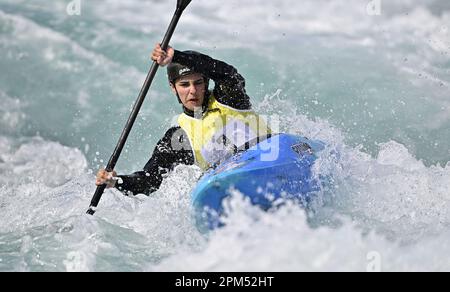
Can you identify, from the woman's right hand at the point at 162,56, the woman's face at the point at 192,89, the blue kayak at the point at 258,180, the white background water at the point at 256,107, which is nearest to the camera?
the white background water at the point at 256,107

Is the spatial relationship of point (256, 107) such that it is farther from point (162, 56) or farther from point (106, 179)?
point (106, 179)

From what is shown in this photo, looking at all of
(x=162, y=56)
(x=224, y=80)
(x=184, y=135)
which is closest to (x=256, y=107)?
(x=224, y=80)

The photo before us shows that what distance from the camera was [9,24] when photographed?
396 inches

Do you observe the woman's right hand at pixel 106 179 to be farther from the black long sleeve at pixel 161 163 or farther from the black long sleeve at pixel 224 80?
the black long sleeve at pixel 224 80

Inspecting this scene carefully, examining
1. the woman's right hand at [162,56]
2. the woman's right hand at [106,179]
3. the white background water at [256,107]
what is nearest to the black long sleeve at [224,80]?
the woman's right hand at [162,56]

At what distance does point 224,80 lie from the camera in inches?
165

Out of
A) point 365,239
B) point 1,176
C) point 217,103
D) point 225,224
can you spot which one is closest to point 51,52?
point 1,176

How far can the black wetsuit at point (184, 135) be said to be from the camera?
4039 mm

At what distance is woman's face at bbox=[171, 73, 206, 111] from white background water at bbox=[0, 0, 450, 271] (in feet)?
1.57

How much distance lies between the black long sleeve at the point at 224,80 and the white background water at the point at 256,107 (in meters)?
0.56

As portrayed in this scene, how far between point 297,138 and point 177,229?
1060 mm

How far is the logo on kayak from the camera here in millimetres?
3963

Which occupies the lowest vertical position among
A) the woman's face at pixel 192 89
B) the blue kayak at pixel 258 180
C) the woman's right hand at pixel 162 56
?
the blue kayak at pixel 258 180

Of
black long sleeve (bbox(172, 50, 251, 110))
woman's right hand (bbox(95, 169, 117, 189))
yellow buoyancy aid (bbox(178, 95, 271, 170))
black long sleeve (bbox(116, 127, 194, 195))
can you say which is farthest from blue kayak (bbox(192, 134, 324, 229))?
woman's right hand (bbox(95, 169, 117, 189))
